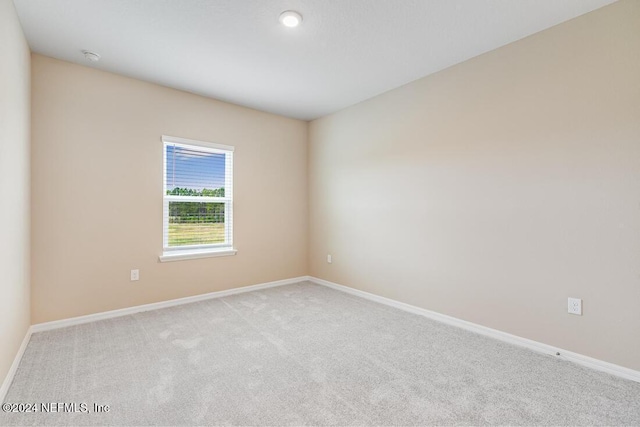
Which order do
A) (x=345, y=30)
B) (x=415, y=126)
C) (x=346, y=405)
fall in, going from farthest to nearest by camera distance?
(x=415, y=126)
(x=345, y=30)
(x=346, y=405)

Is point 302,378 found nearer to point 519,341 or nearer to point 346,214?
point 519,341

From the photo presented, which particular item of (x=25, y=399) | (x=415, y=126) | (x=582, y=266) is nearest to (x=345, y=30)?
(x=415, y=126)

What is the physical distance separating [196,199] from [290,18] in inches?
95.4

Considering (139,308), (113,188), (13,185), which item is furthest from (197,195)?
(13,185)

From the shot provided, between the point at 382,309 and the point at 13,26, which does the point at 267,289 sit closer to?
the point at 382,309

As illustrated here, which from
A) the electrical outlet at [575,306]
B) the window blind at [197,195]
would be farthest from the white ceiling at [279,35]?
the electrical outlet at [575,306]

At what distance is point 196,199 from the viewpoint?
151 inches

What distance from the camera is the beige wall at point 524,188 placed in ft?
6.98

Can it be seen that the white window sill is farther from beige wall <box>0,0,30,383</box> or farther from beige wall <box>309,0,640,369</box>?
beige wall <box>309,0,640,369</box>

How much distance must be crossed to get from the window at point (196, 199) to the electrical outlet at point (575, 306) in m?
3.57

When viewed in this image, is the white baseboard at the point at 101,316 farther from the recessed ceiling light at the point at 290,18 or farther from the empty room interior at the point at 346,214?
the recessed ceiling light at the point at 290,18

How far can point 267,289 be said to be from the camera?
4.35 m

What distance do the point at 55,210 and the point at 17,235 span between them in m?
0.68

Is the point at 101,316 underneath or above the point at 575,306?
underneath
